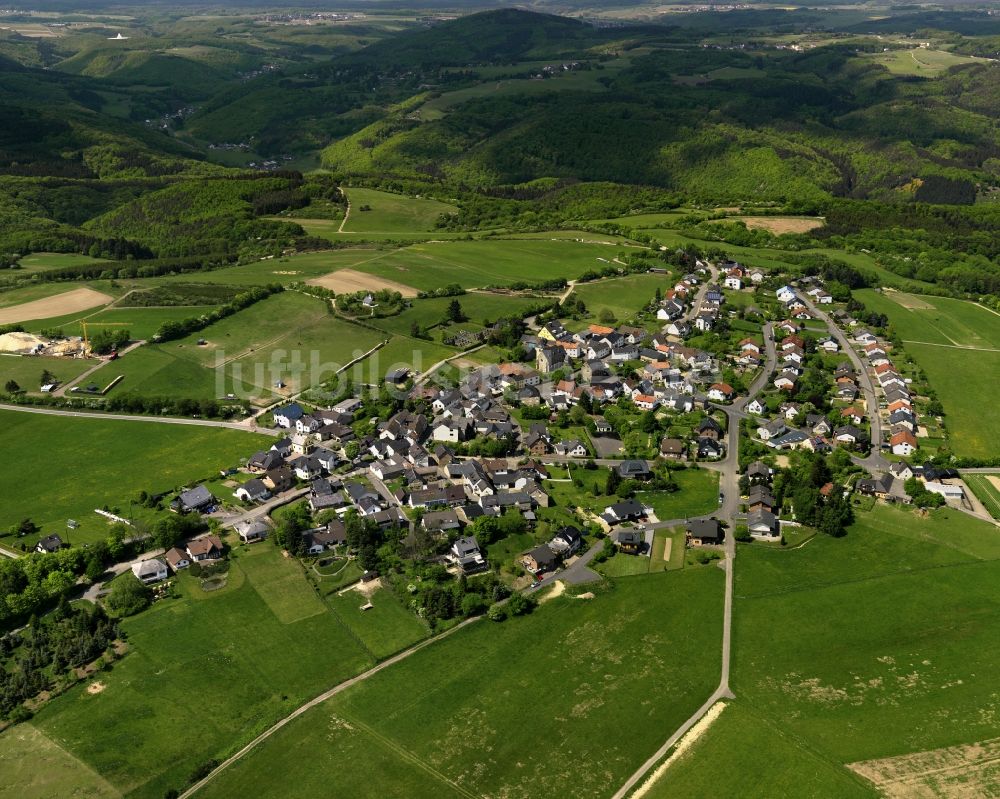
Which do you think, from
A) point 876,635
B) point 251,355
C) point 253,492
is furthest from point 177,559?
point 876,635

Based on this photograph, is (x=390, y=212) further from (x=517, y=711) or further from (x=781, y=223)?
(x=517, y=711)

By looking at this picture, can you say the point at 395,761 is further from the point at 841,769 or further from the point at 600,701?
the point at 841,769

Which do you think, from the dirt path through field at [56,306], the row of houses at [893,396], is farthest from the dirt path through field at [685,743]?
the dirt path through field at [56,306]

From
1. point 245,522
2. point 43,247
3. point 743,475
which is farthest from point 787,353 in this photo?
point 43,247

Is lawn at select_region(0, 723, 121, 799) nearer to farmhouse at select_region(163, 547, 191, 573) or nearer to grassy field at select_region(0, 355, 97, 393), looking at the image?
farmhouse at select_region(163, 547, 191, 573)

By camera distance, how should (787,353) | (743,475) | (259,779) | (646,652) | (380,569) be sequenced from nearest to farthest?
(259,779), (646,652), (380,569), (743,475), (787,353)

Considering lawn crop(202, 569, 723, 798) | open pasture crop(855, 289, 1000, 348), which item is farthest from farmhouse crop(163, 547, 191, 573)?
open pasture crop(855, 289, 1000, 348)

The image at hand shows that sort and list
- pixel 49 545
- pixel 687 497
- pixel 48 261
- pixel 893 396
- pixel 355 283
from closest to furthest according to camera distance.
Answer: pixel 49 545 → pixel 687 497 → pixel 893 396 → pixel 355 283 → pixel 48 261
